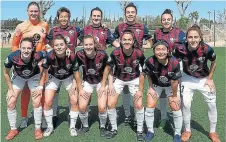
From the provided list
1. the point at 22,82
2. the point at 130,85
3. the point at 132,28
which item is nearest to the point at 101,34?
the point at 132,28

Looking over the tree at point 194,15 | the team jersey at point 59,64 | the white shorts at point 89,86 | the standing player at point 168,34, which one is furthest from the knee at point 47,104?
the tree at point 194,15

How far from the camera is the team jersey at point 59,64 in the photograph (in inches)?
192

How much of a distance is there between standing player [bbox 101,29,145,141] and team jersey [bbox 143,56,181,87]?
0.81 feet

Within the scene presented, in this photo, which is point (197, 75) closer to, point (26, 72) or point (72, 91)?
point (72, 91)

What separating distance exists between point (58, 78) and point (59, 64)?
0.88 feet

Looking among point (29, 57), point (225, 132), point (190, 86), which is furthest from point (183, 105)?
point (29, 57)

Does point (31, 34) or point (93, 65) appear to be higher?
point (31, 34)

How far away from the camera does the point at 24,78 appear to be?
4.97 meters

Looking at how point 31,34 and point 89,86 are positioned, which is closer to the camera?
point 89,86

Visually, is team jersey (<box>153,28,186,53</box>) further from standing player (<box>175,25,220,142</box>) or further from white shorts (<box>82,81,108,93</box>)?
white shorts (<box>82,81,108,93</box>)

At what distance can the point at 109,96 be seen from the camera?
492 centimetres

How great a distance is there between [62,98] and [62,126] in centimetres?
203

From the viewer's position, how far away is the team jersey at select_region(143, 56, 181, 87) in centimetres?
455

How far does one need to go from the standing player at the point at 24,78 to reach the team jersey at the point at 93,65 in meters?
0.60
